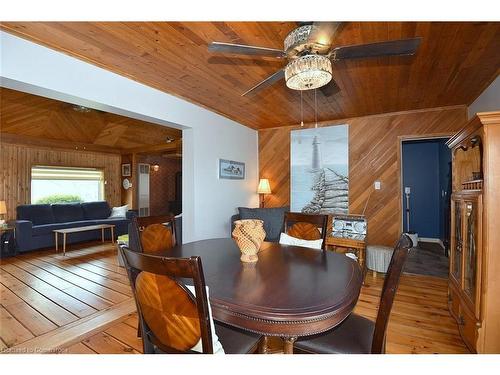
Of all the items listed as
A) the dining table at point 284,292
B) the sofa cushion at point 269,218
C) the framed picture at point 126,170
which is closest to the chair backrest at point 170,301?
the dining table at point 284,292

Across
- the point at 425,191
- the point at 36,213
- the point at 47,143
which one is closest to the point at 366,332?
the point at 425,191

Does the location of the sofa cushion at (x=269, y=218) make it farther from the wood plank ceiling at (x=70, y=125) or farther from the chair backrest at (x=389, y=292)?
the wood plank ceiling at (x=70, y=125)

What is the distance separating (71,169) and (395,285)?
743 cm

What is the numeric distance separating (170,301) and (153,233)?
3.70 ft

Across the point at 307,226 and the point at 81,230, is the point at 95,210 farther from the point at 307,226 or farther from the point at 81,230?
the point at 307,226

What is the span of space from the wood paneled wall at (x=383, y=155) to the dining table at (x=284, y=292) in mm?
2598

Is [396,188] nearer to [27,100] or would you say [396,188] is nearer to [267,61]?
[267,61]

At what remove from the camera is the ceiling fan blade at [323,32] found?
1218mm

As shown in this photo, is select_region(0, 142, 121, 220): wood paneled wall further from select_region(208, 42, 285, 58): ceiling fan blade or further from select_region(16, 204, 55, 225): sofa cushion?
select_region(208, 42, 285, 58): ceiling fan blade

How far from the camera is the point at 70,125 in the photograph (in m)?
5.41

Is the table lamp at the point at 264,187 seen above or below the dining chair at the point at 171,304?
above

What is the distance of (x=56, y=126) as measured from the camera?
17.3ft

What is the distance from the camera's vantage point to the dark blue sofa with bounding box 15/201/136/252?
14.5 feet

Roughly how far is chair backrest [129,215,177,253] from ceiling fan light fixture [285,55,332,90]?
4.90 ft
